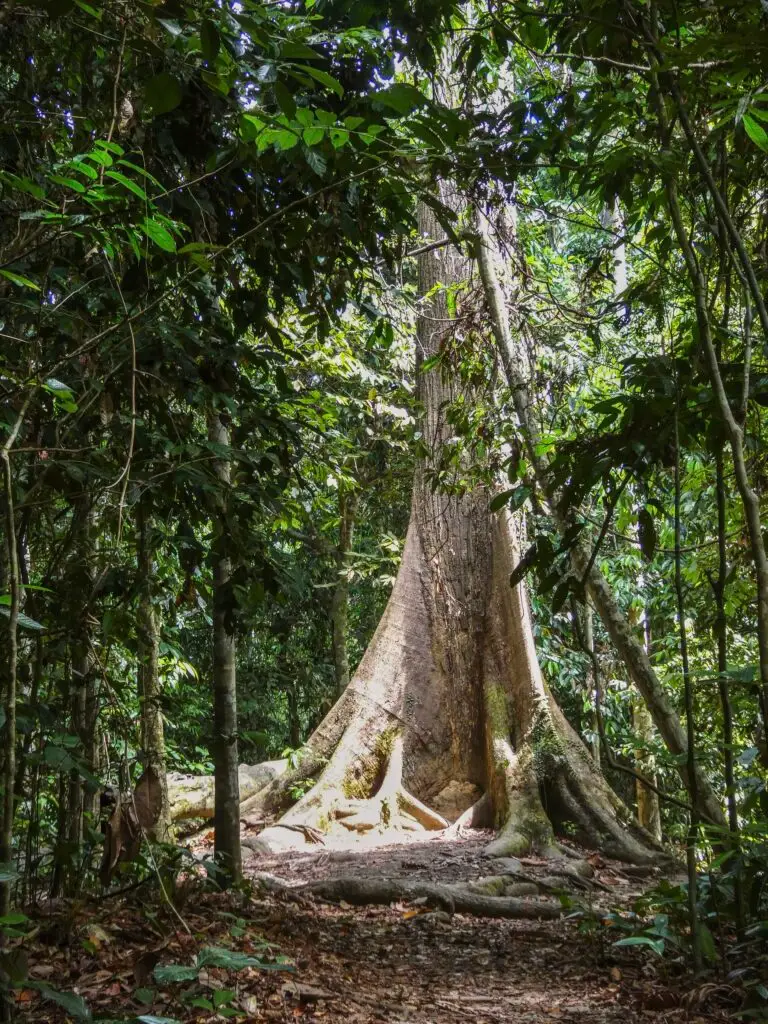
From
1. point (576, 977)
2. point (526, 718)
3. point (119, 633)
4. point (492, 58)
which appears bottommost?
point (576, 977)

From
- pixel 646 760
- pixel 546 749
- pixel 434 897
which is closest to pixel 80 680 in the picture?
pixel 434 897

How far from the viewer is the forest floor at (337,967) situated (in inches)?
105

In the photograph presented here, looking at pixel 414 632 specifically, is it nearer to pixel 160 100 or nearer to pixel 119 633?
pixel 119 633

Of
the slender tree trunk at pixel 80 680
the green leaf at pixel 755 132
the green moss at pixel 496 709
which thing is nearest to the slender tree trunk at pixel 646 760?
the green moss at pixel 496 709

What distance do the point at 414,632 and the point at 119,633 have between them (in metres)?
5.61

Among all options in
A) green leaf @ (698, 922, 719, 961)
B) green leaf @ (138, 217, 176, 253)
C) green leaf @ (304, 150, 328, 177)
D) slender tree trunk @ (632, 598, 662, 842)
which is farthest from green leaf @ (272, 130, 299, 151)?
slender tree trunk @ (632, 598, 662, 842)

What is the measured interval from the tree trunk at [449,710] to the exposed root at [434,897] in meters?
1.83

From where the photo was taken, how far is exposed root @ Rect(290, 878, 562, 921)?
194 inches

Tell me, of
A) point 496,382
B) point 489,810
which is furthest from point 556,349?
point 489,810

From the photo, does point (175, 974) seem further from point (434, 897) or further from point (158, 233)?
point (434, 897)

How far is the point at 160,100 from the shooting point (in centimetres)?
214

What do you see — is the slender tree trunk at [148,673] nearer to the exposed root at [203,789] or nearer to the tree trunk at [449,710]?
the tree trunk at [449,710]

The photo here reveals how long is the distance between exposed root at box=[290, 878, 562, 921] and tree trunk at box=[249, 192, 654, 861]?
6.02 ft

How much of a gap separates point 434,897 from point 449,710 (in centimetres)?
328
